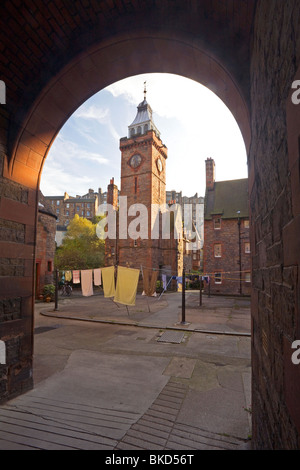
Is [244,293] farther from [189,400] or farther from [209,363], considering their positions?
[189,400]

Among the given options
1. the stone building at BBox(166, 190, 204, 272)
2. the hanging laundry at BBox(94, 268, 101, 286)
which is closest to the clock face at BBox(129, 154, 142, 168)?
the stone building at BBox(166, 190, 204, 272)

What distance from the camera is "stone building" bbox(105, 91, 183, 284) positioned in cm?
3059

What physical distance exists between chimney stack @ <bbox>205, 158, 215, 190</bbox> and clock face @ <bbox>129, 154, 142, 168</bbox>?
8411mm

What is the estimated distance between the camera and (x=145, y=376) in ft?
19.1

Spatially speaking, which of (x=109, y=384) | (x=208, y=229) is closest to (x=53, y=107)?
(x=109, y=384)

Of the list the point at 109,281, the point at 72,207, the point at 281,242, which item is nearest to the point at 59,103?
the point at 281,242

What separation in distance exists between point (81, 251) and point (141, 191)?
47.6 ft

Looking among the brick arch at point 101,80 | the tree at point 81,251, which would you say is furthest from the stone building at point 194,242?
the brick arch at point 101,80

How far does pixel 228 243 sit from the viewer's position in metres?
27.0

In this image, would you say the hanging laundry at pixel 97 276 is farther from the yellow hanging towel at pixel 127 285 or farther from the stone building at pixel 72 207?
the stone building at pixel 72 207

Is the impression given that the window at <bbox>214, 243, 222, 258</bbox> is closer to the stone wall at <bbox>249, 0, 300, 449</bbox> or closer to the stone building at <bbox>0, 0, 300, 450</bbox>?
the stone building at <bbox>0, 0, 300, 450</bbox>

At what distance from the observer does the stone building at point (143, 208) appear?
30594mm

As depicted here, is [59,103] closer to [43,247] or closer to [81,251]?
[43,247]

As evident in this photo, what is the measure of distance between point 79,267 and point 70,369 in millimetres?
32520
